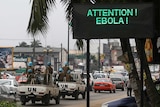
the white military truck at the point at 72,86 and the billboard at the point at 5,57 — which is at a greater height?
the billboard at the point at 5,57

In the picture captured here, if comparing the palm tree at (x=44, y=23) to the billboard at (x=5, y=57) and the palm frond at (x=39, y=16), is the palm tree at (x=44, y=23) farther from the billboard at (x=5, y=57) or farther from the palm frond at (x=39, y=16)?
the billboard at (x=5, y=57)

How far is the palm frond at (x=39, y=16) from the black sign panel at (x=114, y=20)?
98 centimetres

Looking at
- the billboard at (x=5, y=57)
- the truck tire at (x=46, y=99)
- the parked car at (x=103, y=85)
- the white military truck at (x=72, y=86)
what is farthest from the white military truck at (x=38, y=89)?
the billboard at (x=5, y=57)

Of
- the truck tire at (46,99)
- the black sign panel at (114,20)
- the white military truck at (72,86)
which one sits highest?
the black sign panel at (114,20)

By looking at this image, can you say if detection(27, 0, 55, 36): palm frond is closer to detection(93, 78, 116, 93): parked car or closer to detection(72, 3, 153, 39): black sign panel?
detection(72, 3, 153, 39): black sign panel

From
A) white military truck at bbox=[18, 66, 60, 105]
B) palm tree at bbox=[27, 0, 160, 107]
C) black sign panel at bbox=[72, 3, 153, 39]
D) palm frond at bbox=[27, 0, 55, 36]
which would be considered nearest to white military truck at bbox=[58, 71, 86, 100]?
white military truck at bbox=[18, 66, 60, 105]

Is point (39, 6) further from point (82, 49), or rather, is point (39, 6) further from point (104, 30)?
point (82, 49)

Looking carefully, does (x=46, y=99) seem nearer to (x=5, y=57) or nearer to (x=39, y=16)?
(x=39, y=16)

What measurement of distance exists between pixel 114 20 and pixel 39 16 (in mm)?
1818

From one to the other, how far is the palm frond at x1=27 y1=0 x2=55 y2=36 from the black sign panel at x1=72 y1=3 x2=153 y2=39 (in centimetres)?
98

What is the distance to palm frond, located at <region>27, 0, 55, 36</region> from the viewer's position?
9.70 metres

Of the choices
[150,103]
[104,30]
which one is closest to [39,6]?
[104,30]

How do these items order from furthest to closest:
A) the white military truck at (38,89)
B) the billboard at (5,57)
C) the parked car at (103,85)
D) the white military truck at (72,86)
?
1. the billboard at (5,57)
2. the parked car at (103,85)
3. the white military truck at (72,86)
4. the white military truck at (38,89)

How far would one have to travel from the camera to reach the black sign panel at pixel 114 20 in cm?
889
